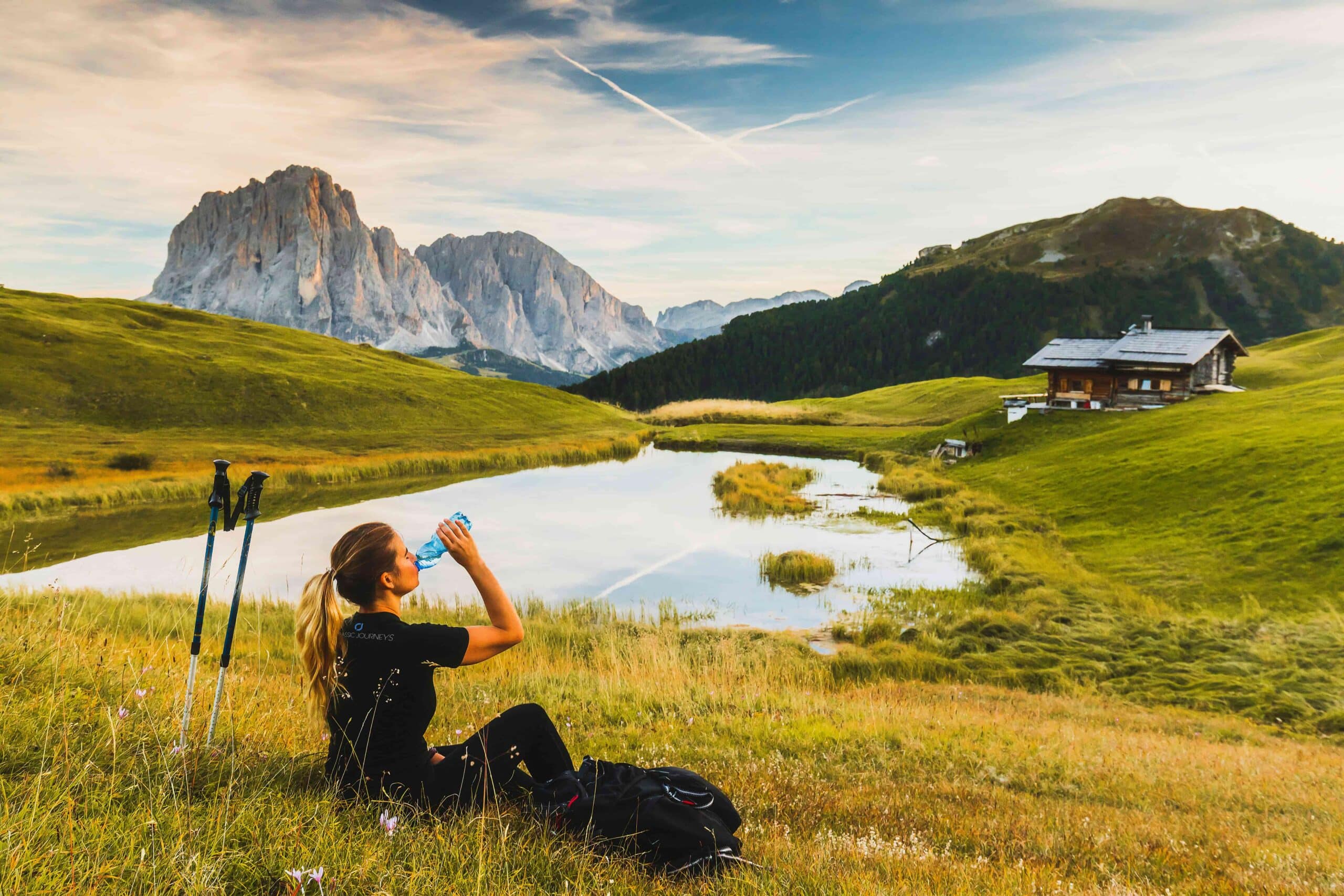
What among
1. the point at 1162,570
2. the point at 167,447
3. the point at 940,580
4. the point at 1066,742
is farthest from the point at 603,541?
the point at 167,447

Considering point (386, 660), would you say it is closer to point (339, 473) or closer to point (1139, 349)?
point (339, 473)

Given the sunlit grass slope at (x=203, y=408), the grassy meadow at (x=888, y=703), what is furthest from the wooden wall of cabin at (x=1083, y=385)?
the sunlit grass slope at (x=203, y=408)

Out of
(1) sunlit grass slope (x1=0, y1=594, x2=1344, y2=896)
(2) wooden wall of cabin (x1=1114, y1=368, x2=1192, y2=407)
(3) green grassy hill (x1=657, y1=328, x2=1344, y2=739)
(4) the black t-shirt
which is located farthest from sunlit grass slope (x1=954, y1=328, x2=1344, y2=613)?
(4) the black t-shirt

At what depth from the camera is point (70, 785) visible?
4.14m

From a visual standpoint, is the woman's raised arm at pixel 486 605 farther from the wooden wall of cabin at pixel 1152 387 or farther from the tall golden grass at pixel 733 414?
the tall golden grass at pixel 733 414

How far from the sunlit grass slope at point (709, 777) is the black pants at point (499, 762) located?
0.95ft

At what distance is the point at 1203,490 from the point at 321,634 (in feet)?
107

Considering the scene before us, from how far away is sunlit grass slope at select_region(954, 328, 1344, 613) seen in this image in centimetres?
2081

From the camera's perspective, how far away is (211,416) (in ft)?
205

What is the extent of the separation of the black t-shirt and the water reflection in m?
12.3

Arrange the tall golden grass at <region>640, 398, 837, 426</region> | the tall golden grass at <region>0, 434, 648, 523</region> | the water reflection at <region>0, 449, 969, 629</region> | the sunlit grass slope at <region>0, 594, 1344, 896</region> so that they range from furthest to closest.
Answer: the tall golden grass at <region>640, 398, 837, 426</region> → the tall golden grass at <region>0, 434, 648, 523</region> → the water reflection at <region>0, 449, 969, 629</region> → the sunlit grass slope at <region>0, 594, 1344, 896</region>

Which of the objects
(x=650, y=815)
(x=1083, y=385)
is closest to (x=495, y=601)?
(x=650, y=815)

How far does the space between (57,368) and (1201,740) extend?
82.3 meters

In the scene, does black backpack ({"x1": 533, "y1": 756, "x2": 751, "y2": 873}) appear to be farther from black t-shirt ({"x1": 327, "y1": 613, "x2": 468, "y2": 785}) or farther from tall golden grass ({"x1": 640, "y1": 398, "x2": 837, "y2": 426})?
tall golden grass ({"x1": 640, "y1": 398, "x2": 837, "y2": 426})
